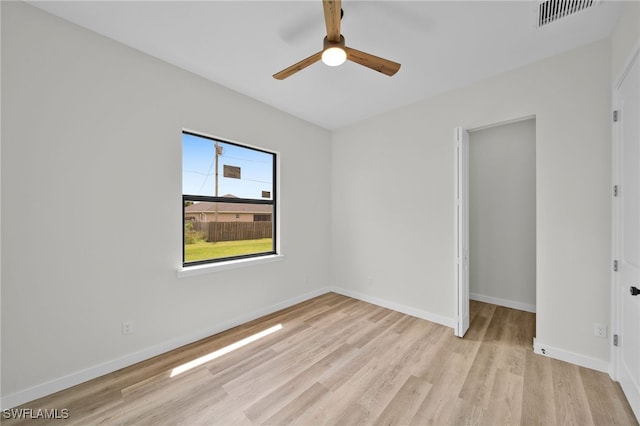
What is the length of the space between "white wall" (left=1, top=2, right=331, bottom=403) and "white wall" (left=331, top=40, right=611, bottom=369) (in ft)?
6.60

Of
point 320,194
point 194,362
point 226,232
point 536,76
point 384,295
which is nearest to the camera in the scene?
point 194,362

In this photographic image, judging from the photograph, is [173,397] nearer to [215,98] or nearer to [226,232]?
[226,232]

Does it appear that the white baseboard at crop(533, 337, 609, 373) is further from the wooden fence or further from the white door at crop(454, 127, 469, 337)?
the wooden fence

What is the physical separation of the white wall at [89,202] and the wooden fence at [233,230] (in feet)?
1.34

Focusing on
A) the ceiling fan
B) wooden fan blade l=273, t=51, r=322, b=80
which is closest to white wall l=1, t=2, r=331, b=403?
wooden fan blade l=273, t=51, r=322, b=80

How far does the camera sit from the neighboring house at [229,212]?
2.78 metres

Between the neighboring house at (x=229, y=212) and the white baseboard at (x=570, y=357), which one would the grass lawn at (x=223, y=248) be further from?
the white baseboard at (x=570, y=357)

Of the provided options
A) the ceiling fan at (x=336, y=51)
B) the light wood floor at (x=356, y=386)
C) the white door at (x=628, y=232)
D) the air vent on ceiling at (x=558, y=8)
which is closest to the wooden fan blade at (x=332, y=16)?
the ceiling fan at (x=336, y=51)

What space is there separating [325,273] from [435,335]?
194 cm

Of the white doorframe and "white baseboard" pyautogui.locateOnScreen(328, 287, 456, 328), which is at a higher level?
the white doorframe

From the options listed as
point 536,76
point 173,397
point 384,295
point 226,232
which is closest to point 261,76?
point 226,232

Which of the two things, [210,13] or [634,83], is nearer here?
[634,83]

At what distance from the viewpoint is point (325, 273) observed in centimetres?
425

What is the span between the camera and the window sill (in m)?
2.55
